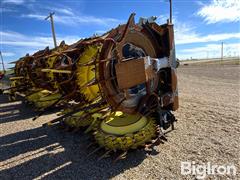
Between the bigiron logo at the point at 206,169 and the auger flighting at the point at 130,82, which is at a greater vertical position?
the auger flighting at the point at 130,82

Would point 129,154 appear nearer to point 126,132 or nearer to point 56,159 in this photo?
point 126,132

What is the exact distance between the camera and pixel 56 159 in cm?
405

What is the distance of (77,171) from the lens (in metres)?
3.60

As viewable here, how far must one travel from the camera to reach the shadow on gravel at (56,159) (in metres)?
3.56

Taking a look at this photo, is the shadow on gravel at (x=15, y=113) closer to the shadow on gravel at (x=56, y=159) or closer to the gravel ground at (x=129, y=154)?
the gravel ground at (x=129, y=154)

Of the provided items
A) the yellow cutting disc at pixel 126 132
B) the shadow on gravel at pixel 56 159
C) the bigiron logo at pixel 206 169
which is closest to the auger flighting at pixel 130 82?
the yellow cutting disc at pixel 126 132

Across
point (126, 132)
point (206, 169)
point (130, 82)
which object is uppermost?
point (130, 82)

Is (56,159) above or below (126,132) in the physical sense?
below

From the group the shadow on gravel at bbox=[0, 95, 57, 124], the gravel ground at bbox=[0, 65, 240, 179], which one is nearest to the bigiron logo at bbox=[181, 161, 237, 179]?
the gravel ground at bbox=[0, 65, 240, 179]

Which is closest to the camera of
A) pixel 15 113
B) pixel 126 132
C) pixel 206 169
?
pixel 206 169

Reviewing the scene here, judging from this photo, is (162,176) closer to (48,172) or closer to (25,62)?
(48,172)

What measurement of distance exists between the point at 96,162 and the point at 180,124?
2.35 meters

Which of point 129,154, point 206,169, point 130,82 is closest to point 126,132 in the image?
point 129,154

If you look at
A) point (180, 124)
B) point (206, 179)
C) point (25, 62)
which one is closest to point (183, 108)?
point (180, 124)
